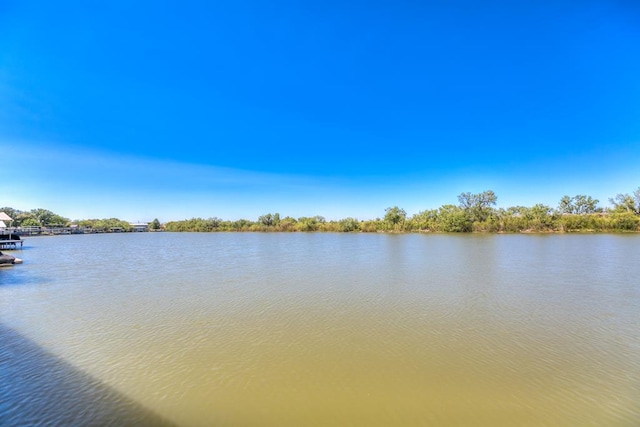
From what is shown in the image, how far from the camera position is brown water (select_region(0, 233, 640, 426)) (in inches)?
182

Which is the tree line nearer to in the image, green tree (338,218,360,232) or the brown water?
green tree (338,218,360,232)

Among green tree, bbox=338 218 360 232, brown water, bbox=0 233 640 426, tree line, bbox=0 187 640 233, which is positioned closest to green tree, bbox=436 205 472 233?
tree line, bbox=0 187 640 233

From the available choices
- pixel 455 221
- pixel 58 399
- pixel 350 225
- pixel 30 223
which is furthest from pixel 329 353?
pixel 30 223

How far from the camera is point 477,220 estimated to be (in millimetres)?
65438

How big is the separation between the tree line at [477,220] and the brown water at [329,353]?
179 feet

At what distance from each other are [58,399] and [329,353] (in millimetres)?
5117

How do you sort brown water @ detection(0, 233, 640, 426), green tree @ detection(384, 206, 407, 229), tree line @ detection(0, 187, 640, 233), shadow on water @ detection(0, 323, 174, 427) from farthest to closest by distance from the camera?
1. green tree @ detection(384, 206, 407, 229)
2. tree line @ detection(0, 187, 640, 233)
3. brown water @ detection(0, 233, 640, 426)
4. shadow on water @ detection(0, 323, 174, 427)

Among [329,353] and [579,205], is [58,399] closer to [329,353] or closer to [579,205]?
[329,353]

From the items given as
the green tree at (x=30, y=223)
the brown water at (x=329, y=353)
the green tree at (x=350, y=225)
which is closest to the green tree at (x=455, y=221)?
the green tree at (x=350, y=225)

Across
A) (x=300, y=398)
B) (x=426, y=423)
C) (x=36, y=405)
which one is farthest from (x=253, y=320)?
(x=426, y=423)

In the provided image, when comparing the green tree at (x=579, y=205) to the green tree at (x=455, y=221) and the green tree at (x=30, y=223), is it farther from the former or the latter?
the green tree at (x=30, y=223)

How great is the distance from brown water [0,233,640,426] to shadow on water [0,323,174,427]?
0.11ft

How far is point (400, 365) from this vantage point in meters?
6.10

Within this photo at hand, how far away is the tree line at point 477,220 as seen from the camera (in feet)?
186
